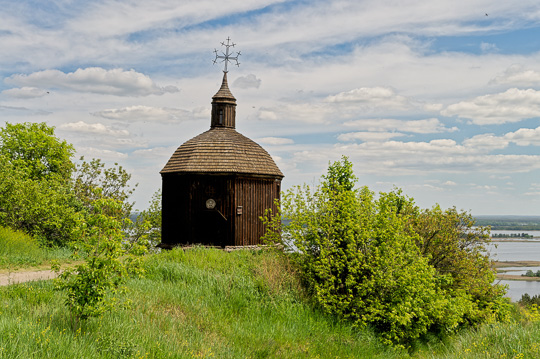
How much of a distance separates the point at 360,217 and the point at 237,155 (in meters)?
7.86

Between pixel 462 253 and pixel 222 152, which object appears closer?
pixel 462 253

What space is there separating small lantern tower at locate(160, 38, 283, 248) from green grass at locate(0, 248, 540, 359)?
3.30 m

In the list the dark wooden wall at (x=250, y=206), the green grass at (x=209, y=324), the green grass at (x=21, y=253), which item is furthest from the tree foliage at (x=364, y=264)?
the green grass at (x=21, y=253)

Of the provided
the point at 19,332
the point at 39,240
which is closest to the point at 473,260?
the point at 19,332

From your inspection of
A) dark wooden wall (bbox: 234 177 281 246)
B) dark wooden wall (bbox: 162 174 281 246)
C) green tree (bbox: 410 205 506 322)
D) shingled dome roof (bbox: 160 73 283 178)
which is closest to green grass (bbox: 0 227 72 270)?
dark wooden wall (bbox: 162 174 281 246)

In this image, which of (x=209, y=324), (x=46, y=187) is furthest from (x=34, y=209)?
(x=209, y=324)

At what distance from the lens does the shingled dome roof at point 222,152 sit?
2205cm

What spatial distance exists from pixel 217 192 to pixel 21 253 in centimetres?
841

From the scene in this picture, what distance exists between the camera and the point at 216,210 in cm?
2167

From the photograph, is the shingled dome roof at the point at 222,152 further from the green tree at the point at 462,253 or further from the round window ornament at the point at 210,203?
the green tree at the point at 462,253

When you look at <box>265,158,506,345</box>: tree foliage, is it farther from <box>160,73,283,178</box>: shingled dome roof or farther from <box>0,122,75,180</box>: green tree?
<box>0,122,75,180</box>: green tree

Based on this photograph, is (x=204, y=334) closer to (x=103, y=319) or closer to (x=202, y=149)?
(x=103, y=319)

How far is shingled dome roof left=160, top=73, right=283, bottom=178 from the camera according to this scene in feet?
72.3

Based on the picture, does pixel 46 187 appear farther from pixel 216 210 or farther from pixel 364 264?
pixel 364 264
